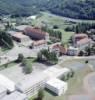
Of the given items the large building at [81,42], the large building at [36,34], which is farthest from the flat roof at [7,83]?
the large building at [36,34]

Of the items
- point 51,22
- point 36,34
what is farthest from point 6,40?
point 51,22

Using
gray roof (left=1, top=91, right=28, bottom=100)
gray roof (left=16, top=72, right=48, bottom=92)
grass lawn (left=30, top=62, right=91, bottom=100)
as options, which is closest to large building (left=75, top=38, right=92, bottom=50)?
grass lawn (left=30, top=62, right=91, bottom=100)

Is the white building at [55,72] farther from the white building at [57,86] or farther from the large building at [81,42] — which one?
the large building at [81,42]

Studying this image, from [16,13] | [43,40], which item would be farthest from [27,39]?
[16,13]

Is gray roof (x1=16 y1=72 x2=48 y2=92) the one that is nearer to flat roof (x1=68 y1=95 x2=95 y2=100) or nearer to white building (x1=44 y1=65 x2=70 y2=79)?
white building (x1=44 y1=65 x2=70 y2=79)

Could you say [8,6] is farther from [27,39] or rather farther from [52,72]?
[52,72]

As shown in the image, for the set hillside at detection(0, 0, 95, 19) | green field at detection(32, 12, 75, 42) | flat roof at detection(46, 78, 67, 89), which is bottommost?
flat roof at detection(46, 78, 67, 89)

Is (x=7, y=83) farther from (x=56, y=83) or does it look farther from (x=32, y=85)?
(x=56, y=83)
